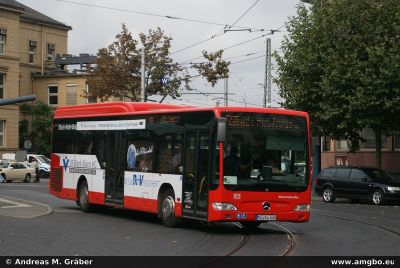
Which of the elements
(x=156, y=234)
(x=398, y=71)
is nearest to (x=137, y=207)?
(x=156, y=234)

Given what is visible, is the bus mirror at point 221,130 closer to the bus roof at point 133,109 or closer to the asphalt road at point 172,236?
the bus roof at point 133,109

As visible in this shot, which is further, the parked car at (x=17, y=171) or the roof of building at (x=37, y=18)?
the roof of building at (x=37, y=18)

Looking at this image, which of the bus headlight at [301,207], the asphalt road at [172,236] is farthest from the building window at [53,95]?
the bus headlight at [301,207]

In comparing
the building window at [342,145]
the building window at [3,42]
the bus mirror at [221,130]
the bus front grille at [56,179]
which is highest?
the building window at [3,42]

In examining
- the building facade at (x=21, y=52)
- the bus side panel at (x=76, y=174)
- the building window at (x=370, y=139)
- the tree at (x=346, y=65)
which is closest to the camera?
the bus side panel at (x=76, y=174)

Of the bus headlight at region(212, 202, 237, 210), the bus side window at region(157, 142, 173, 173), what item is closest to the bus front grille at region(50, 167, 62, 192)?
the bus side window at region(157, 142, 173, 173)

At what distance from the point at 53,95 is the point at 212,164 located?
5672 centimetres

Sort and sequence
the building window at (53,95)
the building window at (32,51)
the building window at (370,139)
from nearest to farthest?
1. the building window at (370,139)
2. the building window at (53,95)
3. the building window at (32,51)

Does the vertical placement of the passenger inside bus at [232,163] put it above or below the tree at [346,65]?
below

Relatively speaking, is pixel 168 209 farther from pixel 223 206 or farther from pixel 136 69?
Answer: pixel 136 69

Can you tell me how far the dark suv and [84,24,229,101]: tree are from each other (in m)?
15.8

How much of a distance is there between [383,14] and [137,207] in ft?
55.2

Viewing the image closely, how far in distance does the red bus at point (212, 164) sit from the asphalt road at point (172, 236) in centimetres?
55

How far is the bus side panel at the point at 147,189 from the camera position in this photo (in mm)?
16891
